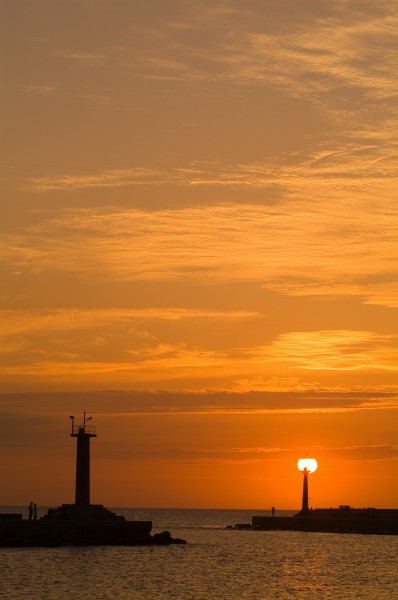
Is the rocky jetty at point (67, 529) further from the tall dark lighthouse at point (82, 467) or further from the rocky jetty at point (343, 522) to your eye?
the rocky jetty at point (343, 522)

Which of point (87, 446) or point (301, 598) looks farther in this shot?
point (87, 446)

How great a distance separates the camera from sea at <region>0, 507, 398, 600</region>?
61.0 metres

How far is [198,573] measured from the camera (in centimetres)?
7169

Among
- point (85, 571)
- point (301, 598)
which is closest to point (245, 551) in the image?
point (85, 571)

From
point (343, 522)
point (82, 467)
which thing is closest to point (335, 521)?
point (343, 522)

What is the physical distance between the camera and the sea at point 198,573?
2403 inches

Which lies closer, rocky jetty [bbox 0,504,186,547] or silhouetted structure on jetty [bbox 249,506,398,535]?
rocky jetty [bbox 0,504,186,547]

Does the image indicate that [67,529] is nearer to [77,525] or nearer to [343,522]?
[77,525]

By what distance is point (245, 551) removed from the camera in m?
97.4

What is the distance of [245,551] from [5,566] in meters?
30.6

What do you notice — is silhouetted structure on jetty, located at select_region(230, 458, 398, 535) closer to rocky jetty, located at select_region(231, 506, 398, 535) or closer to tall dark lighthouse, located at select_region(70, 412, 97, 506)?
rocky jetty, located at select_region(231, 506, 398, 535)

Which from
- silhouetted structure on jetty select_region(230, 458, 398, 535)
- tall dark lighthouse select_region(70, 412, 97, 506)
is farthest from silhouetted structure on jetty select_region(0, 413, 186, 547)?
silhouetted structure on jetty select_region(230, 458, 398, 535)

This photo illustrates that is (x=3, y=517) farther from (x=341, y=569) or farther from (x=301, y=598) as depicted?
(x=301, y=598)

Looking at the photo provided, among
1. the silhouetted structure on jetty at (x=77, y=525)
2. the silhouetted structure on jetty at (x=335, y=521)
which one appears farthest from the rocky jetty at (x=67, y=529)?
the silhouetted structure on jetty at (x=335, y=521)
